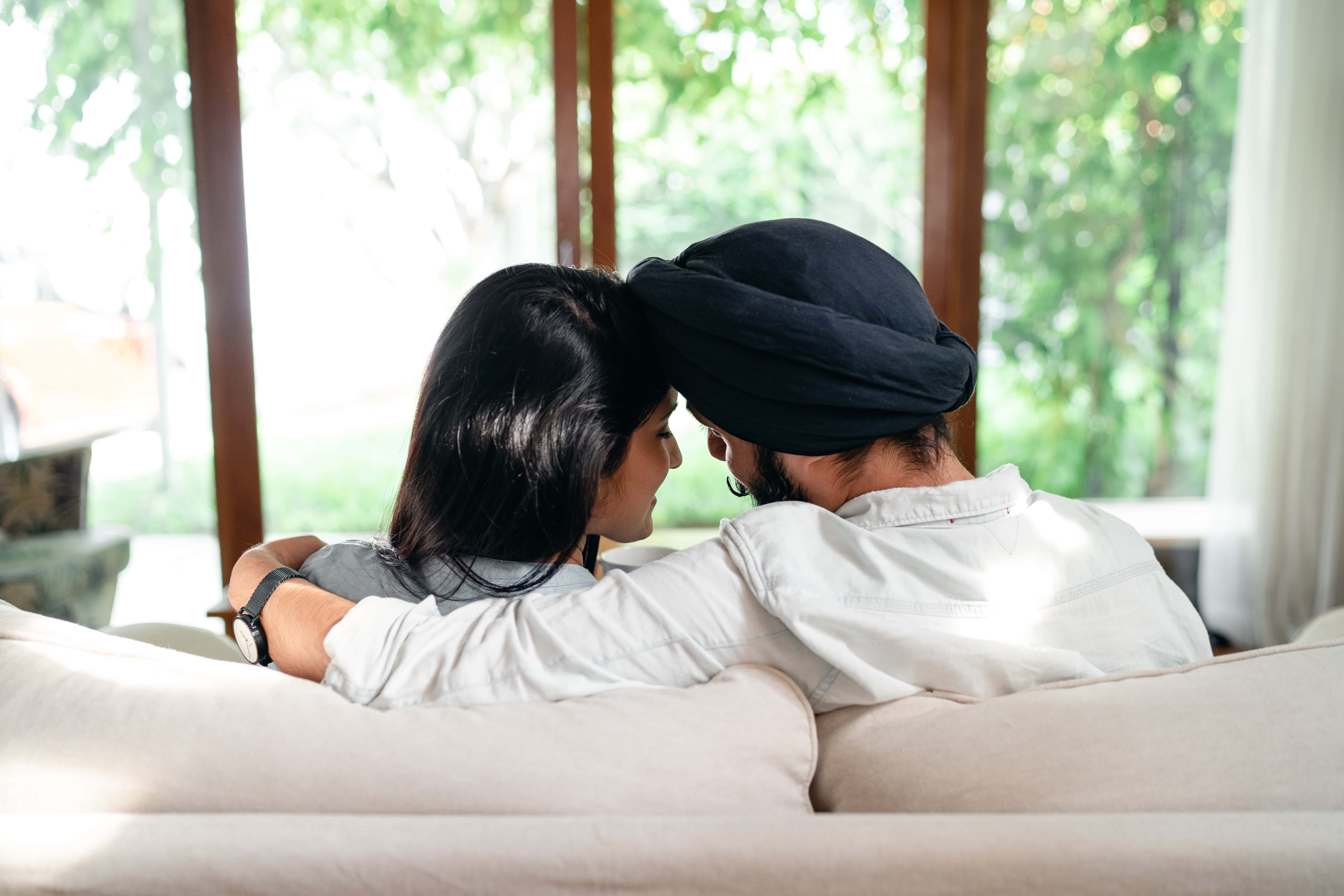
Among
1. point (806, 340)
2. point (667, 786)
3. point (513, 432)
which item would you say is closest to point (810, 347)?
point (806, 340)

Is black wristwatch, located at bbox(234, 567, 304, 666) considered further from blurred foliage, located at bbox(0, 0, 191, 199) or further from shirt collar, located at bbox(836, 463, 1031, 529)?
blurred foliage, located at bbox(0, 0, 191, 199)

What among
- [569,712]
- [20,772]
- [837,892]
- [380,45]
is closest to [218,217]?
[380,45]

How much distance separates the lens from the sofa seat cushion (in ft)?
1.96

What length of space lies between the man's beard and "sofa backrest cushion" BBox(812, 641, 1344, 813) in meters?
0.34

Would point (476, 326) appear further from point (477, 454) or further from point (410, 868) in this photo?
point (410, 868)

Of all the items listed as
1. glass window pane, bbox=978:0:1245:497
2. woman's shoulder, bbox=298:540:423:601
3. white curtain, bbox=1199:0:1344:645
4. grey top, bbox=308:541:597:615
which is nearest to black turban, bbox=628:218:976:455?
grey top, bbox=308:541:597:615

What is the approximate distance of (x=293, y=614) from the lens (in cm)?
90

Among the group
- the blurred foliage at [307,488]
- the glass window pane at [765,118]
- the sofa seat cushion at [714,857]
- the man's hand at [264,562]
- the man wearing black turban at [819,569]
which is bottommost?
the blurred foliage at [307,488]

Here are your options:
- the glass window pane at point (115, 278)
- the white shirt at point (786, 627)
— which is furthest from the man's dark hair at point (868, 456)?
the glass window pane at point (115, 278)

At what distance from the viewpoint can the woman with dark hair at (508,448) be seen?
0.96 m

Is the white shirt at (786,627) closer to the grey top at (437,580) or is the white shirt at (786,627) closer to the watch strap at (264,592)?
the grey top at (437,580)

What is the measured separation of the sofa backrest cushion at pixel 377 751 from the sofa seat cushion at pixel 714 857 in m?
0.04

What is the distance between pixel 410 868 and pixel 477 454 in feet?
1.49

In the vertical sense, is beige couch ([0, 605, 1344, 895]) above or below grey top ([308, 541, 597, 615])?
below
